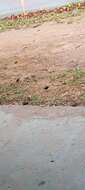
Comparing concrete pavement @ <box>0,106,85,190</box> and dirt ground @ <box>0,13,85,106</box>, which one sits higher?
concrete pavement @ <box>0,106,85,190</box>

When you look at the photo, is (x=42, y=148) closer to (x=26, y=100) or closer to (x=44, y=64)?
(x=26, y=100)

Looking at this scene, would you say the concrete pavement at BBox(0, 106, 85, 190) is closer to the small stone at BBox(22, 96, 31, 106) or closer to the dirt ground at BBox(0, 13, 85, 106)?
the small stone at BBox(22, 96, 31, 106)

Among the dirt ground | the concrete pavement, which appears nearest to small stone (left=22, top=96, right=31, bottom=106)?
the dirt ground

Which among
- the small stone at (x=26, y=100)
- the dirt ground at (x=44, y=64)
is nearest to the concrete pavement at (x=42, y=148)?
the small stone at (x=26, y=100)

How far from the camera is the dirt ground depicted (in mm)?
6523

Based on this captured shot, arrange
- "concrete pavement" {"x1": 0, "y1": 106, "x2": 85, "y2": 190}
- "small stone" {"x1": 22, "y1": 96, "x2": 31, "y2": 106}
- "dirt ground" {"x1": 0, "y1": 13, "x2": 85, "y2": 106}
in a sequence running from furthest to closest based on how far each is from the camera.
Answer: "dirt ground" {"x1": 0, "y1": 13, "x2": 85, "y2": 106}, "small stone" {"x1": 22, "y1": 96, "x2": 31, "y2": 106}, "concrete pavement" {"x1": 0, "y1": 106, "x2": 85, "y2": 190}

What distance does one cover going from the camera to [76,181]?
429 cm


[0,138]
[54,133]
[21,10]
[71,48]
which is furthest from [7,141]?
[21,10]

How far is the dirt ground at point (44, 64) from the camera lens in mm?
6523

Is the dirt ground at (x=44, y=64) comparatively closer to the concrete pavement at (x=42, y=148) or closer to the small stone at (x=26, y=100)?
the small stone at (x=26, y=100)

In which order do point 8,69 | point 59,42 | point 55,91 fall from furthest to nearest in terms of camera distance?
point 59,42, point 8,69, point 55,91

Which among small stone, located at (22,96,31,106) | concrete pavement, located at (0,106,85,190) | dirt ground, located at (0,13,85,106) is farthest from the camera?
dirt ground, located at (0,13,85,106)

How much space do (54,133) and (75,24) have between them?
18.2 ft

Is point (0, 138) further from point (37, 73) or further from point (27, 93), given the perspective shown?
point (37, 73)
